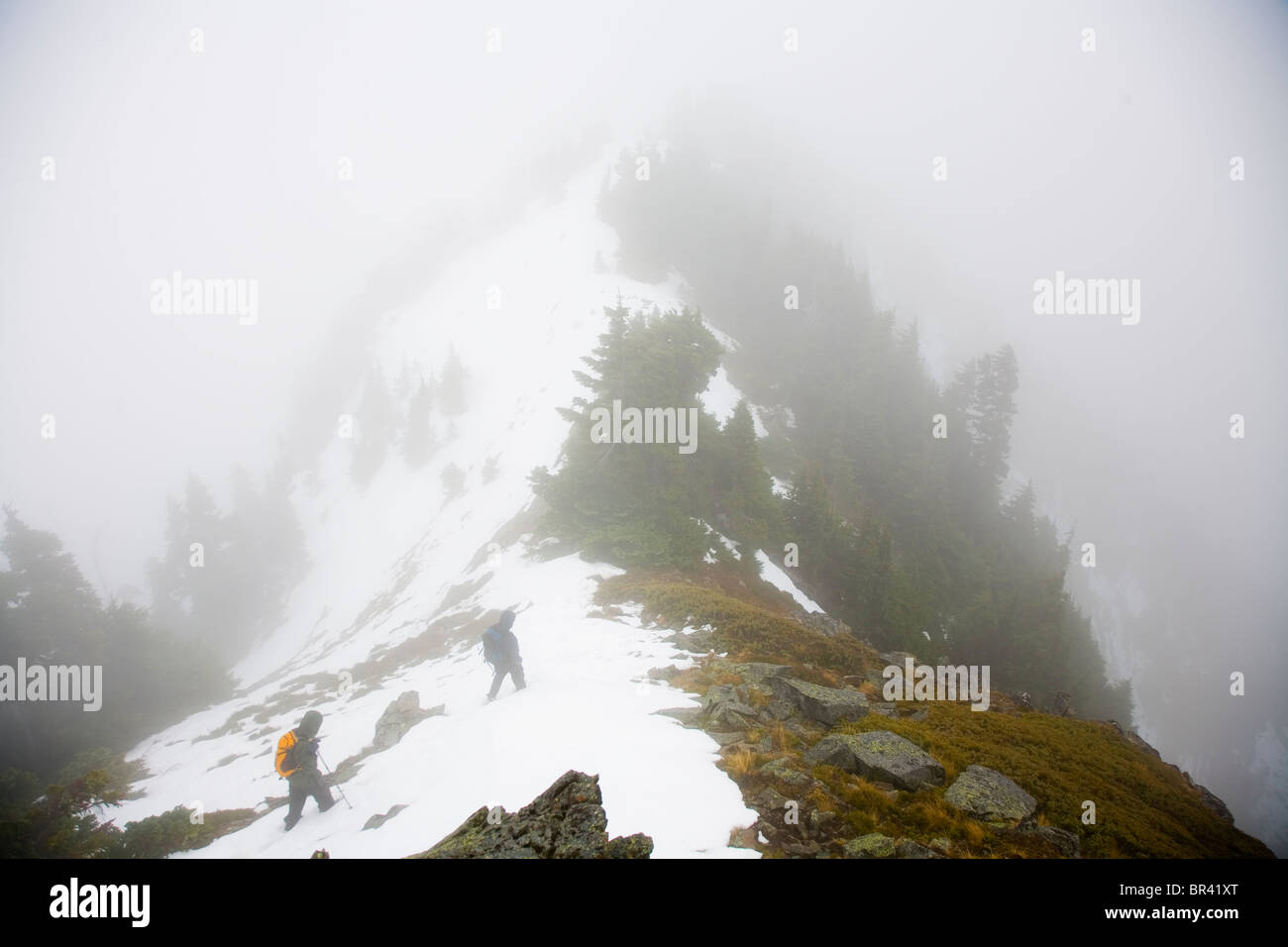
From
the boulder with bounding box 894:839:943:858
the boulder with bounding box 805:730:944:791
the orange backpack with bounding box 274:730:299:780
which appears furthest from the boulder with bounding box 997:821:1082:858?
the orange backpack with bounding box 274:730:299:780

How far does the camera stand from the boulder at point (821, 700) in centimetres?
837

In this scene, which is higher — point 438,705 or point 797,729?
point 797,729

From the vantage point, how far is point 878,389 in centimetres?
4372

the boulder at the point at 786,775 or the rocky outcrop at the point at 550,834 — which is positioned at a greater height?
the rocky outcrop at the point at 550,834

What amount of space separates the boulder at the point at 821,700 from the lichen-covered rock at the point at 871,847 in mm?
3042

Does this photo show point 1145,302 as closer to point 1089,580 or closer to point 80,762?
point 1089,580

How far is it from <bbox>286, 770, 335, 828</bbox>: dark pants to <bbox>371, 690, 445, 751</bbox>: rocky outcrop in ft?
6.84

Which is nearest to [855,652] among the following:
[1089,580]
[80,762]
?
[80,762]

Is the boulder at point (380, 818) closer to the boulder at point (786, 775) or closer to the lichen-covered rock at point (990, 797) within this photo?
the boulder at point (786, 775)

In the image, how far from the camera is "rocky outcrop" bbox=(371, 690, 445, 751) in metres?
11.0

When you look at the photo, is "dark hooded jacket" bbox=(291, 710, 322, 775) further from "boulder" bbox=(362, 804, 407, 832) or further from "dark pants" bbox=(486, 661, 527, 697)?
"dark pants" bbox=(486, 661, 527, 697)

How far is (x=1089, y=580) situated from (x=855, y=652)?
2733 inches

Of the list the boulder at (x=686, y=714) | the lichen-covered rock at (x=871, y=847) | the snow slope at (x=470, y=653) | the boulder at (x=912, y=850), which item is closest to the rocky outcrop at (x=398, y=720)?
the snow slope at (x=470, y=653)

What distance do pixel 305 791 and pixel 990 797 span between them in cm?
986
